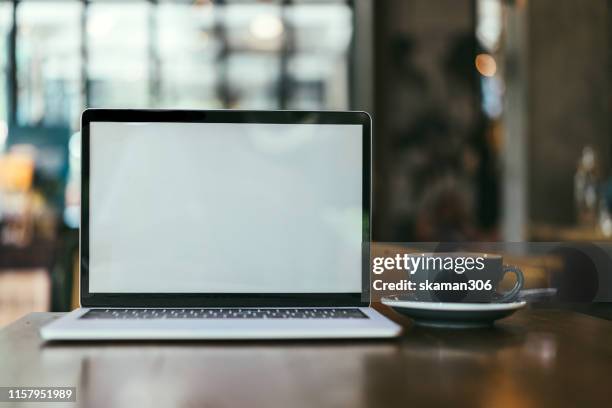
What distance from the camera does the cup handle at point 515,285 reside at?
35.5 inches

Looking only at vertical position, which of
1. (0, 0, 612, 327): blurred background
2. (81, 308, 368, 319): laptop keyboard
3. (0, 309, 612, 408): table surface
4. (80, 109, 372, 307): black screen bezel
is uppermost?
(0, 0, 612, 327): blurred background

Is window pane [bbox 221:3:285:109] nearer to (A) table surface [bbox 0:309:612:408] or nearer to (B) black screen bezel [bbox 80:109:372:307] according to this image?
(B) black screen bezel [bbox 80:109:372:307]

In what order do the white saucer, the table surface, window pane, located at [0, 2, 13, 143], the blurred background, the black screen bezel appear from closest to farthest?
the table surface < the white saucer < the black screen bezel < the blurred background < window pane, located at [0, 2, 13, 143]

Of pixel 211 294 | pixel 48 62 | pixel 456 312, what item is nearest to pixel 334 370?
pixel 456 312

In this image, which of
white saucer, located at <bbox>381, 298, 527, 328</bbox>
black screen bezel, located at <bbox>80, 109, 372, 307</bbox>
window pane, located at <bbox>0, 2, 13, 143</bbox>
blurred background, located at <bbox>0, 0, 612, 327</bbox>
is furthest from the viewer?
window pane, located at <bbox>0, 2, 13, 143</bbox>

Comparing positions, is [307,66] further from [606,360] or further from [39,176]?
[606,360]

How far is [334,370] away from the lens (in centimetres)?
67

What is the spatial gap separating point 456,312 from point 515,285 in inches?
3.8

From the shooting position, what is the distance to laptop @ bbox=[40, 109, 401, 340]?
0.99 metres

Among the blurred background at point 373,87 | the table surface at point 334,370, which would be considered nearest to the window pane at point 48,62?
the blurred background at point 373,87

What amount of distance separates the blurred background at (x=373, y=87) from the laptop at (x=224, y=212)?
4.55 meters

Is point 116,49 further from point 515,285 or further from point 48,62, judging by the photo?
point 515,285

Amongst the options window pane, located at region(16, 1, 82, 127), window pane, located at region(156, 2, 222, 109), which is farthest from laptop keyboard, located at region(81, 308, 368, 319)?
window pane, located at region(16, 1, 82, 127)

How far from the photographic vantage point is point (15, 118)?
6617mm
